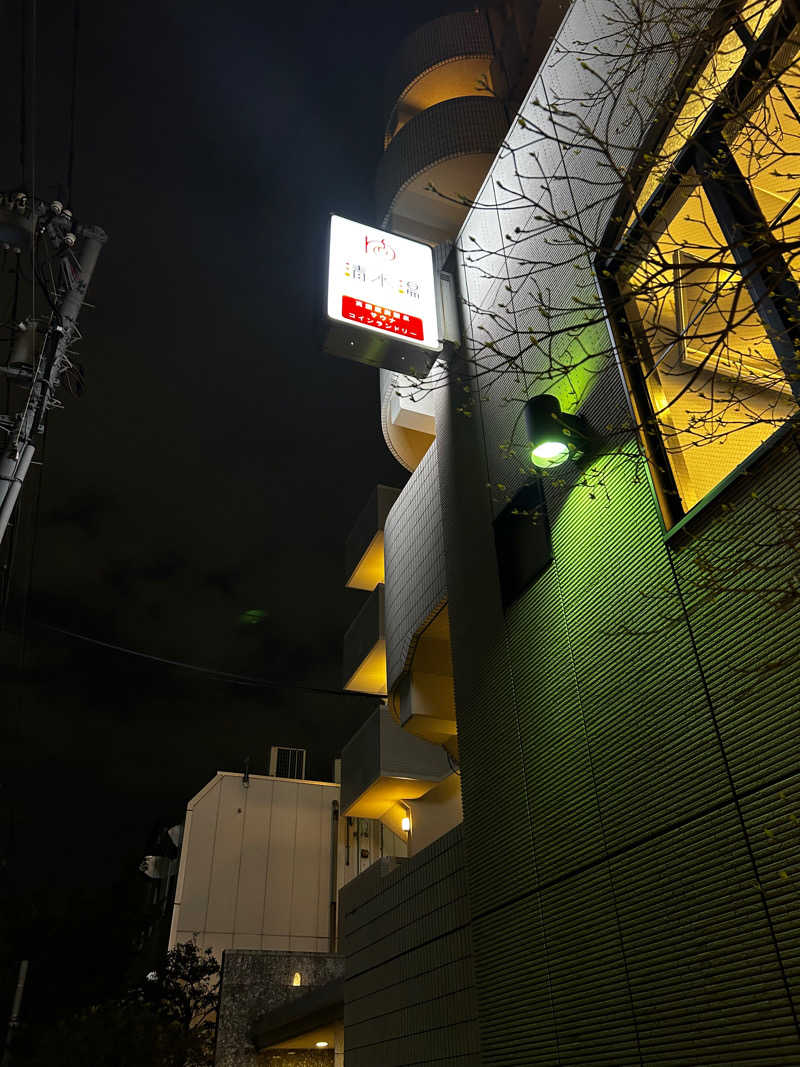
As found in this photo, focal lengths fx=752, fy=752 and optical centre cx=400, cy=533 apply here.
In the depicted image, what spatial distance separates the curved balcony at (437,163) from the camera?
1340 centimetres

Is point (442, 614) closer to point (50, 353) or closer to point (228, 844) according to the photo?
point (50, 353)

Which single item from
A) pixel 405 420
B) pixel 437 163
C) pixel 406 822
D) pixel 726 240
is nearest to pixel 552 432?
pixel 726 240

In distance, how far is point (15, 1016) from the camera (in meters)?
18.3

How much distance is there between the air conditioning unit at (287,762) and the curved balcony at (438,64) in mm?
21333

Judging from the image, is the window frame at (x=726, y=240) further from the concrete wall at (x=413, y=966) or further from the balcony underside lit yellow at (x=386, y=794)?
the balcony underside lit yellow at (x=386, y=794)

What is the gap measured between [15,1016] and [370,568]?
13933 millimetres

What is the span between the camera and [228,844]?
990 inches

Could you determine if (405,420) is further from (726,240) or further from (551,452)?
(726,240)

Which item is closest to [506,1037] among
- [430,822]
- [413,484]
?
[413,484]

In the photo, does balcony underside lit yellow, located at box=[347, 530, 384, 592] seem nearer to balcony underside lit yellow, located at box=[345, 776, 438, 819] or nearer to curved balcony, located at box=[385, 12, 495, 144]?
balcony underside lit yellow, located at box=[345, 776, 438, 819]

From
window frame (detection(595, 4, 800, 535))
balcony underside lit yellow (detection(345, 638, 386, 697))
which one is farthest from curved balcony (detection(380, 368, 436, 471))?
window frame (detection(595, 4, 800, 535))

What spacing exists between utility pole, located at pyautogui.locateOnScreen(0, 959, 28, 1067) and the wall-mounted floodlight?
1968 centimetres

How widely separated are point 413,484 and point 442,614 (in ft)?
7.88

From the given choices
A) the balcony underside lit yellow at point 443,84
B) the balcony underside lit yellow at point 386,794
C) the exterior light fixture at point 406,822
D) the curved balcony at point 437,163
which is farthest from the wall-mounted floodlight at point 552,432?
the balcony underside lit yellow at point 443,84
